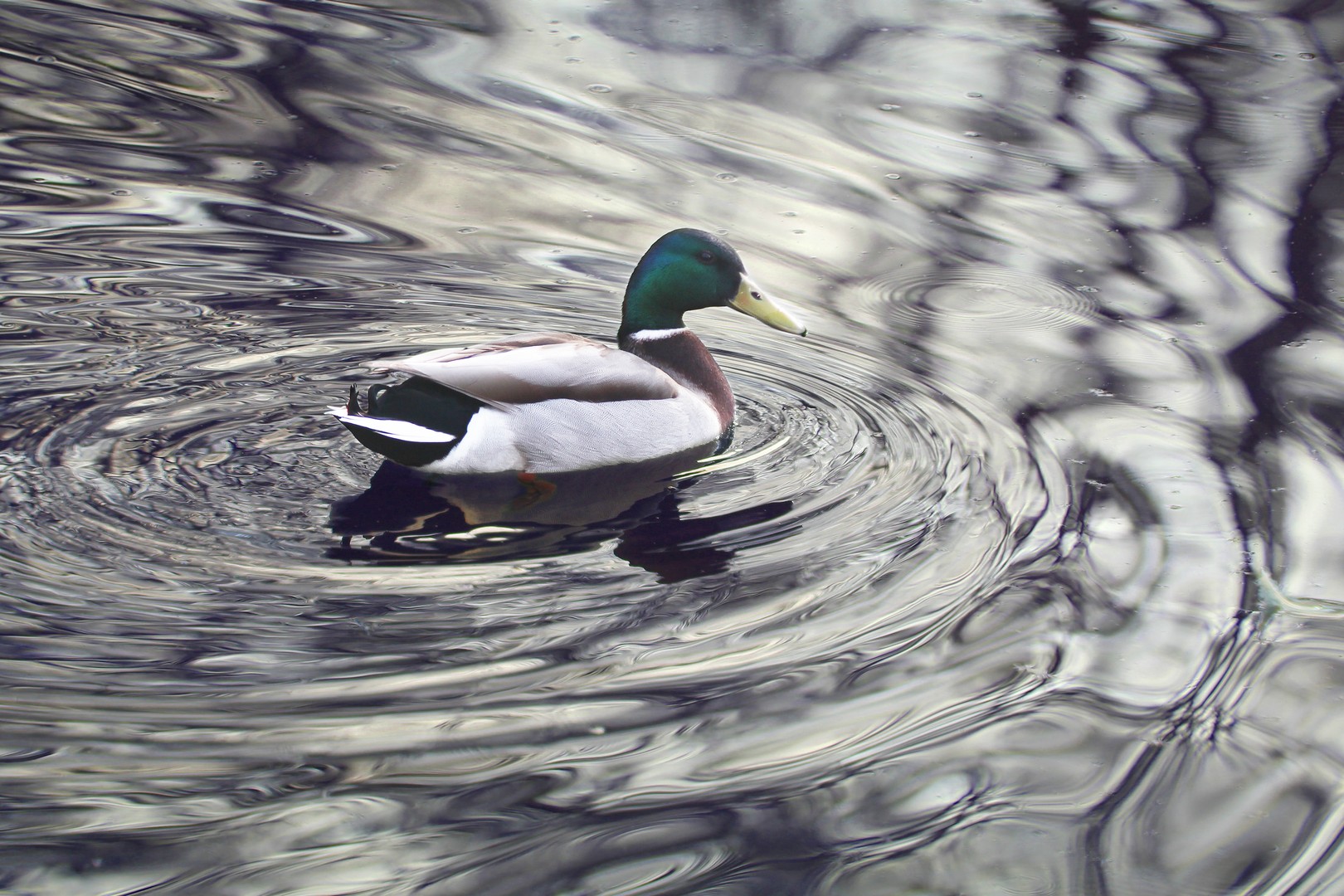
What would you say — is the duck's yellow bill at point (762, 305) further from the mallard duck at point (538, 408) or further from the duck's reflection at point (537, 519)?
the duck's reflection at point (537, 519)

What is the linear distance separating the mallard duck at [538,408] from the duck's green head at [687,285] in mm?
188

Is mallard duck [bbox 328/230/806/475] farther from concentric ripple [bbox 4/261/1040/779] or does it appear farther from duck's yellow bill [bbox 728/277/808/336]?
duck's yellow bill [bbox 728/277/808/336]

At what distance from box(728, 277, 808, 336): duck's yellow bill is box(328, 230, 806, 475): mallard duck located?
279 mm

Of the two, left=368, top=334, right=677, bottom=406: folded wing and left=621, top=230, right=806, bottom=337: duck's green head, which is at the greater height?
left=621, top=230, right=806, bottom=337: duck's green head

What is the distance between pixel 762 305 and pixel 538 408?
1044 mm

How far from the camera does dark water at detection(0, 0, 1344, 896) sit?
307 centimetres

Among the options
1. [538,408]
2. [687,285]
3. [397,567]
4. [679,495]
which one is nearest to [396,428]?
[538,408]

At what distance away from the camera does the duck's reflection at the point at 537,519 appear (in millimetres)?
4055

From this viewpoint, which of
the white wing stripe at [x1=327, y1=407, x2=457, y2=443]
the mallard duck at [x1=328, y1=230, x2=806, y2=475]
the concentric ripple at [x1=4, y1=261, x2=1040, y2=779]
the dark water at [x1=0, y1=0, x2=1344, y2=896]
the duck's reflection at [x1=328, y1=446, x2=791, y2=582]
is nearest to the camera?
the dark water at [x1=0, y1=0, x2=1344, y2=896]

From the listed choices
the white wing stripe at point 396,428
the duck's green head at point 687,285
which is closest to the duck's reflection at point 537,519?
the white wing stripe at point 396,428

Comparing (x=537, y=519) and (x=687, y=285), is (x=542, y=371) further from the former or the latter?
(x=687, y=285)

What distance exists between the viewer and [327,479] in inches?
176

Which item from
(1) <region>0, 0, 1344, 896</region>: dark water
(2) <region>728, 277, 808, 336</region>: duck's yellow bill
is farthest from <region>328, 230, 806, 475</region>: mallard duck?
(2) <region>728, 277, 808, 336</region>: duck's yellow bill

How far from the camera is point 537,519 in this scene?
436 centimetres
